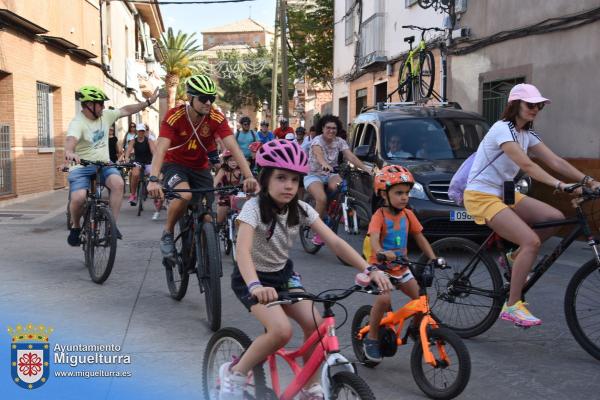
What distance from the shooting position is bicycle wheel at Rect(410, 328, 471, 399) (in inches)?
151

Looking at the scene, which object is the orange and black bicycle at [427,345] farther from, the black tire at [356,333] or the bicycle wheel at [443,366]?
the black tire at [356,333]

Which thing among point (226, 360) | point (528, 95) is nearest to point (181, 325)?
point (226, 360)

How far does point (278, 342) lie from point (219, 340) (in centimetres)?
51

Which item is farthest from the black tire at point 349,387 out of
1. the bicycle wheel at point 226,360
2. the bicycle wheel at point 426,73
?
the bicycle wheel at point 426,73

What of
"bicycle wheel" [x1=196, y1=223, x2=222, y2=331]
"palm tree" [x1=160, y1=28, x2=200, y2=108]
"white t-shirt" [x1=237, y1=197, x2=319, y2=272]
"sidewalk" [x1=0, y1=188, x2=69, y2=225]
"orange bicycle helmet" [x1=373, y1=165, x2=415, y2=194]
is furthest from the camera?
"palm tree" [x1=160, y1=28, x2=200, y2=108]

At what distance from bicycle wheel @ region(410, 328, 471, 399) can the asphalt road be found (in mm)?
117

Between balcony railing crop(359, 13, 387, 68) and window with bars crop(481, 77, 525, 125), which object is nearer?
window with bars crop(481, 77, 525, 125)

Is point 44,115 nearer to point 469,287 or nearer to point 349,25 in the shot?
point 349,25

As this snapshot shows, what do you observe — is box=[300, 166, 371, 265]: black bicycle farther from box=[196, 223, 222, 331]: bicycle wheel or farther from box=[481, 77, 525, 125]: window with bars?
box=[481, 77, 525, 125]: window with bars

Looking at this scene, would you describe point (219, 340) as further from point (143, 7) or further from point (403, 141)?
point (143, 7)

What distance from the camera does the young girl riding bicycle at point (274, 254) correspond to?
3.23 meters

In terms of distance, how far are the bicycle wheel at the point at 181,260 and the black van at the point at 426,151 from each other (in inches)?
130

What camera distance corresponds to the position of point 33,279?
724 cm

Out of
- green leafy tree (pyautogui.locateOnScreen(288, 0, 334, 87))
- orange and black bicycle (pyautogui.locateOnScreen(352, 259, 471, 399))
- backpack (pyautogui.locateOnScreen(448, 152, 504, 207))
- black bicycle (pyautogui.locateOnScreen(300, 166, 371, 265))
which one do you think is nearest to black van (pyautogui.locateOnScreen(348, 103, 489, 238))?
black bicycle (pyautogui.locateOnScreen(300, 166, 371, 265))
